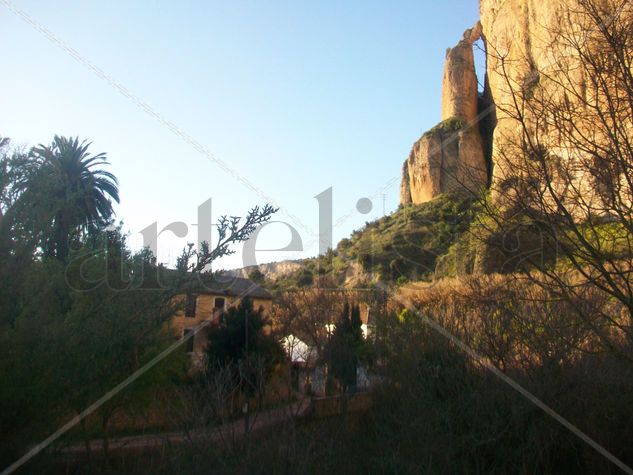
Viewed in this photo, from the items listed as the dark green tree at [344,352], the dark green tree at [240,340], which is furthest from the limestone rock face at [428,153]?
the dark green tree at [240,340]

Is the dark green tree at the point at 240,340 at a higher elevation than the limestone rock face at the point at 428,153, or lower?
lower

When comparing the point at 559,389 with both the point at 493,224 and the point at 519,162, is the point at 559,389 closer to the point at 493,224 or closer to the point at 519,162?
the point at 493,224

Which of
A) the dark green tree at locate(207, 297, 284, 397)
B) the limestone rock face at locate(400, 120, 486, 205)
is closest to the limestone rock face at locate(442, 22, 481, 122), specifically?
the limestone rock face at locate(400, 120, 486, 205)

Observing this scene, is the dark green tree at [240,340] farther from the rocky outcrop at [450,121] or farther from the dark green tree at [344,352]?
the rocky outcrop at [450,121]

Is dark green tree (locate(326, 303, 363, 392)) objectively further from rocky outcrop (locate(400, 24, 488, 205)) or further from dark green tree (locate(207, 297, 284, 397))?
rocky outcrop (locate(400, 24, 488, 205))

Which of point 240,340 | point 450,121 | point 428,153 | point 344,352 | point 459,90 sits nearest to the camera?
point 344,352

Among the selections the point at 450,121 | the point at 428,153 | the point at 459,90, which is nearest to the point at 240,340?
the point at 428,153

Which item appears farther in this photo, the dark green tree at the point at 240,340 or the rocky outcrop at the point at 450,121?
the rocky outcrop at the point at 450,121

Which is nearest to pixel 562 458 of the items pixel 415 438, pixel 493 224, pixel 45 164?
pixel 415 438

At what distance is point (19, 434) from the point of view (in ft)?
17.4

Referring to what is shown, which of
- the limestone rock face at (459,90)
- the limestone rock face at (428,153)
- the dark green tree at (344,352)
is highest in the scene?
the limestone rock face at (459,90)

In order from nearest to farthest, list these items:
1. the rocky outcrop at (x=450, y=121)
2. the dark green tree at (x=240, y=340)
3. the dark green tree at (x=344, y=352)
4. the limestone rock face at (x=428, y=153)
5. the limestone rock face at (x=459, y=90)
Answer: the dark green tree at (x=344, y=352), the dark green tree at (x=240, y=340), the limestone rock face at (x=428, y=153), the rocky outcrop at (x=450, y=121), the limestone rock face at (x=459, y=90)

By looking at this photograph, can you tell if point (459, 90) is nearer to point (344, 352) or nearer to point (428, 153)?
point (428, 153)

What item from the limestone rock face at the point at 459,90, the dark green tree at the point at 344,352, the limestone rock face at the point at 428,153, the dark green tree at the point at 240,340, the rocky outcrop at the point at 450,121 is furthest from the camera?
the limestone rock face at the point at 459,90
